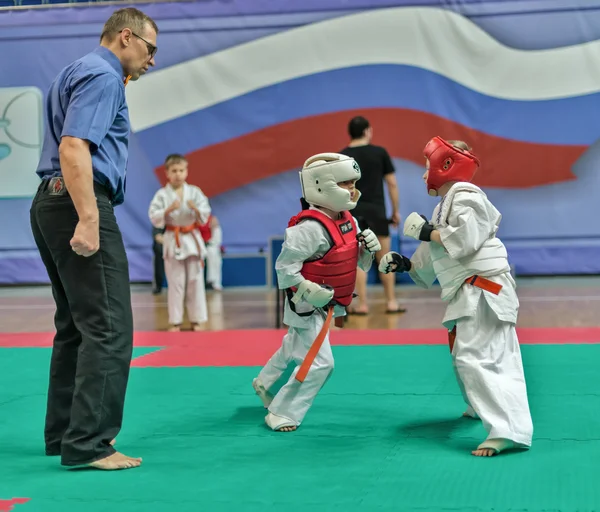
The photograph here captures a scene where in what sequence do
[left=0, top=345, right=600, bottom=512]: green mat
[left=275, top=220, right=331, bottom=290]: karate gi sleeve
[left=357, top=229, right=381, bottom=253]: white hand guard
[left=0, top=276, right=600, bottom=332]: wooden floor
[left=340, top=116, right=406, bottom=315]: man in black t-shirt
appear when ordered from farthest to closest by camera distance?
[left=340, top=116, right=406, bottom=315]: man in black t-shirt → [left=0, top=276, right=600, bottom=332]: wooden floor → [left=357, top=229, right=381, bottom=253]: white hand guard → [left=275, top=220, right=331, bottom=290]: karate gi sleeve → [left=0, top=345, right=600, bottom=512]: green mat

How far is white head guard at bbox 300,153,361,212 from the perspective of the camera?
12.9ft

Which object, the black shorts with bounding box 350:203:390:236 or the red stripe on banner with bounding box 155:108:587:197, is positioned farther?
the red stripe on banner with bounding box 155:108:587:197

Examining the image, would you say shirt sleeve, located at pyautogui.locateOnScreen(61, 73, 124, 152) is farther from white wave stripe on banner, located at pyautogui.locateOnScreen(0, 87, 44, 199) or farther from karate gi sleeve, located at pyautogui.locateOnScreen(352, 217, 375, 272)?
white wave stripe on banner, located at pyautogui.locateOnScreen(0, 87, 44, 199)

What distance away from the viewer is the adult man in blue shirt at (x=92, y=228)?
3.07 m

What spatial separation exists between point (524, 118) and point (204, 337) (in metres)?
5.94

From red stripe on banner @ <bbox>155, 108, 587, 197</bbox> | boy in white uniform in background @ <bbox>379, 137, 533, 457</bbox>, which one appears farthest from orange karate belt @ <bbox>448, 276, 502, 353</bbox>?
red stripe on banner @ <bbox>155, 108, 587, 197</bbox>

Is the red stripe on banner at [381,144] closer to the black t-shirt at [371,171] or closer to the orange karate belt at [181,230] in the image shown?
the black t-shirt at [371,171]

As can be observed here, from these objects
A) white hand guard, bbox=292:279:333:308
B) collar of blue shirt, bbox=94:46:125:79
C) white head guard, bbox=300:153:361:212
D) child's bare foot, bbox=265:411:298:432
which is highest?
collar of blue shirt, bbox=94:46:125:79

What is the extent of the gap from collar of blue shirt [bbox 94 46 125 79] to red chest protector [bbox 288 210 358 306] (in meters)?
1.04

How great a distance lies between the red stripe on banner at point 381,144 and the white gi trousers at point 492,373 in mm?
7755

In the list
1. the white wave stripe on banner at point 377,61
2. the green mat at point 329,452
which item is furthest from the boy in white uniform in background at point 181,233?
the white wave stripe on banner at point 377,61

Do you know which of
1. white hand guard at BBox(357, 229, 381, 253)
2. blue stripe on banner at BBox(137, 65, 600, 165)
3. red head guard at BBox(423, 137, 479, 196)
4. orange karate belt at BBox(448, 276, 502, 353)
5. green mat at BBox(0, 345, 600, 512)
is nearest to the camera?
green mat at BBox(0, 345, 600, 512)

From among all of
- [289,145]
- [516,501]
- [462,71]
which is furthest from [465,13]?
[516,501]

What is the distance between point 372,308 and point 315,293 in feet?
16.6
